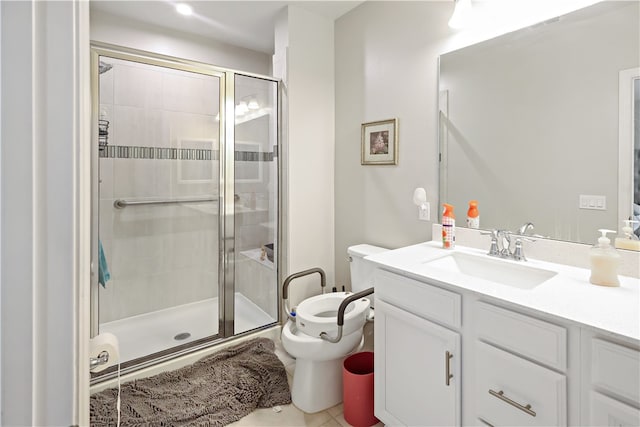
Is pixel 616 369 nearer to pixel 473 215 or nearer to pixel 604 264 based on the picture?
pixel 604 264

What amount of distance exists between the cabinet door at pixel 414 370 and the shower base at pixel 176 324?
125 centimetres

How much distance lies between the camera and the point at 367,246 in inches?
88.0

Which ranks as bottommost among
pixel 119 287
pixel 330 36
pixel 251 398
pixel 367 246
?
pixel 251 398

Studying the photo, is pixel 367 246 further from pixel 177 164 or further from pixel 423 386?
pixel 177 164

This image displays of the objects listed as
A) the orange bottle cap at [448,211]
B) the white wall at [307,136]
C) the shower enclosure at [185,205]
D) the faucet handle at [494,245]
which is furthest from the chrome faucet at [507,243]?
the shower enclosure at [185,205]

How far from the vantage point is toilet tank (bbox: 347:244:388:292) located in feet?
6.84

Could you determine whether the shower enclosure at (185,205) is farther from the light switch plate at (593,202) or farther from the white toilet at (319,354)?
the light switch plate at (593,202)

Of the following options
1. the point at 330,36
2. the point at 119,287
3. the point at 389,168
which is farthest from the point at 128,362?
the point at 330,36

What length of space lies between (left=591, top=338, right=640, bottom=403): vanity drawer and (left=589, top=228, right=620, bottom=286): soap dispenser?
0.39 m

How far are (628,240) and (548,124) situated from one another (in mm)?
540

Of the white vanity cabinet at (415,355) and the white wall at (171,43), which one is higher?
the white wall at (171,43)

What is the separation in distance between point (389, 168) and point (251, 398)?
1558 millimetres

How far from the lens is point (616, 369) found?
2.82ft

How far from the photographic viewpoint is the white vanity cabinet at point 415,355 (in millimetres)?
1234
